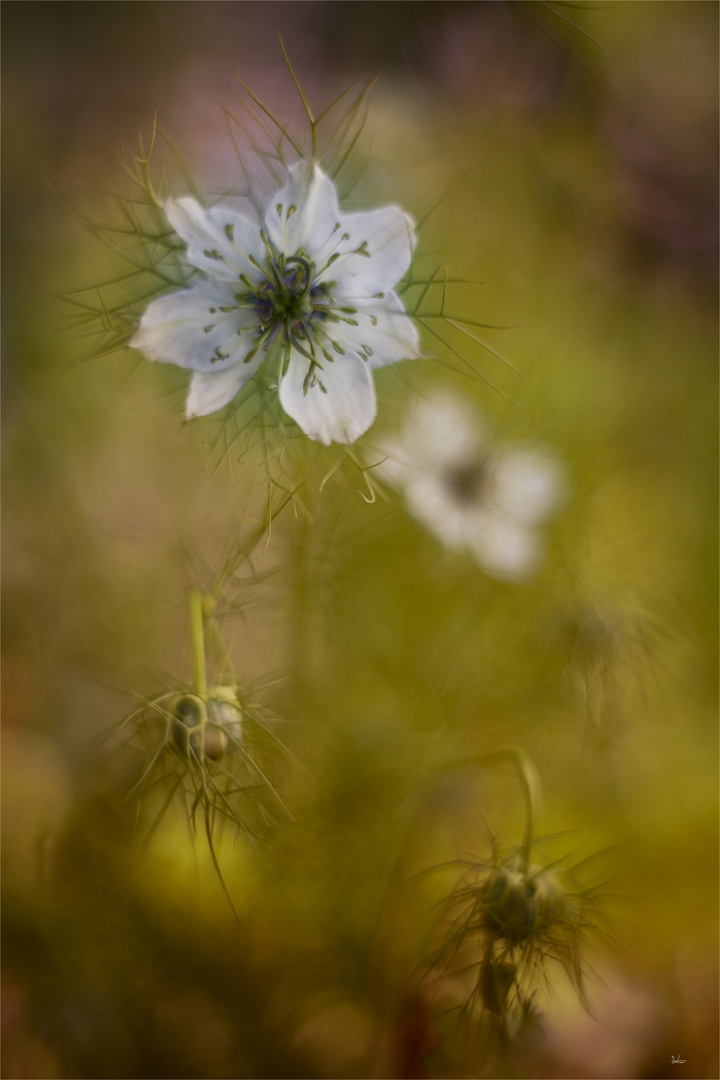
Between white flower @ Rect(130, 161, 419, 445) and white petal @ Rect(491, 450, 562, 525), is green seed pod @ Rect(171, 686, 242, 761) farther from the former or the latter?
white petal @ Rect(491, 450, 562, 525)

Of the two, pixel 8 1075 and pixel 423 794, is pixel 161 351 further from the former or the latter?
pixel 8 1075

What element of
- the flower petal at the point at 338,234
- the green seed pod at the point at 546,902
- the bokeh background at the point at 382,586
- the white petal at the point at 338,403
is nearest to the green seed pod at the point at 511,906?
the green seed pod at the point at 546,902

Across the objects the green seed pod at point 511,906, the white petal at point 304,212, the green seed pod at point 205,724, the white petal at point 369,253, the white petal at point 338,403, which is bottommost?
the green seed pod at point 511,906

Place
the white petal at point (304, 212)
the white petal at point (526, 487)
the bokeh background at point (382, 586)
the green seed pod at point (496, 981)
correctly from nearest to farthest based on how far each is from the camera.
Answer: the white petal at point (304, 212), the green seed pod at point (496, 981), the bokeh background at point (382, 586), the white petal at point (526, 487)

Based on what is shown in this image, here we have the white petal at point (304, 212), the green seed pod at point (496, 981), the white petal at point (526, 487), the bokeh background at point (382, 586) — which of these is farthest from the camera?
the white petal at point (526, 487)

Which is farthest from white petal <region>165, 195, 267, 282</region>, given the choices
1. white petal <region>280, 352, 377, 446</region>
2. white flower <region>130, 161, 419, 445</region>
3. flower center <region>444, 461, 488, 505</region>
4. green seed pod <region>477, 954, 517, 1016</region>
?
green seed pod <region>477, 954, 517, 1016</region>

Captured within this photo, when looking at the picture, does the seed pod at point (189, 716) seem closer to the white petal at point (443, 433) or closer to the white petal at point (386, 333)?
the white petal at point (386, 333)

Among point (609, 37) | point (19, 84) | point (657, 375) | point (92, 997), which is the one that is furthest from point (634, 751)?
point (19, 84)
